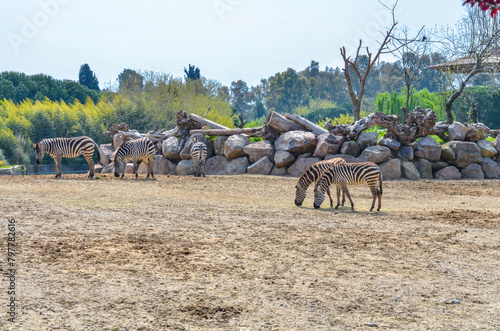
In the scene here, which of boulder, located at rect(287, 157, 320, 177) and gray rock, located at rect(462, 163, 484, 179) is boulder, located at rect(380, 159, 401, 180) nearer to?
boulder, located at rect(287, 157, 320, 177)

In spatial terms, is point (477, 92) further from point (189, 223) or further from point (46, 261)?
point (46, 261)

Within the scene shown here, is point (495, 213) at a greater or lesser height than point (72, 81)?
lesser

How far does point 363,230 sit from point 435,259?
1.78 meters

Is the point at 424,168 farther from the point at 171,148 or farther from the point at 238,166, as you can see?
the point at 171,148

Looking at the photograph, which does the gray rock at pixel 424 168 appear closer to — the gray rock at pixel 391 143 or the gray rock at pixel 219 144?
the gray rock at pixel 391 143

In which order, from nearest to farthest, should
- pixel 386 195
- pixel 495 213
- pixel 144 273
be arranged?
pixel 144 273 → pixel 495 213 → pixel 386 195

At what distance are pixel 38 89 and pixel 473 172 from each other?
145ft

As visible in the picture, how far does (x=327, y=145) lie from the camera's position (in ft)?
58.3

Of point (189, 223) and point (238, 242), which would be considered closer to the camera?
point (238, 242)

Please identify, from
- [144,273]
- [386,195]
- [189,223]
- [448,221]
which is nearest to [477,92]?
[386,195]

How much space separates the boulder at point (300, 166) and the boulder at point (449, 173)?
13.7 feet

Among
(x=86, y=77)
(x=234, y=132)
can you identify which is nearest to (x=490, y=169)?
(x=234, y=132)

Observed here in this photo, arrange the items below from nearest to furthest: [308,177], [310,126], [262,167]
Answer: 1. [308,177]
2. [262,167]
3. [310,126]

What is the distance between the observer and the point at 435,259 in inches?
256
